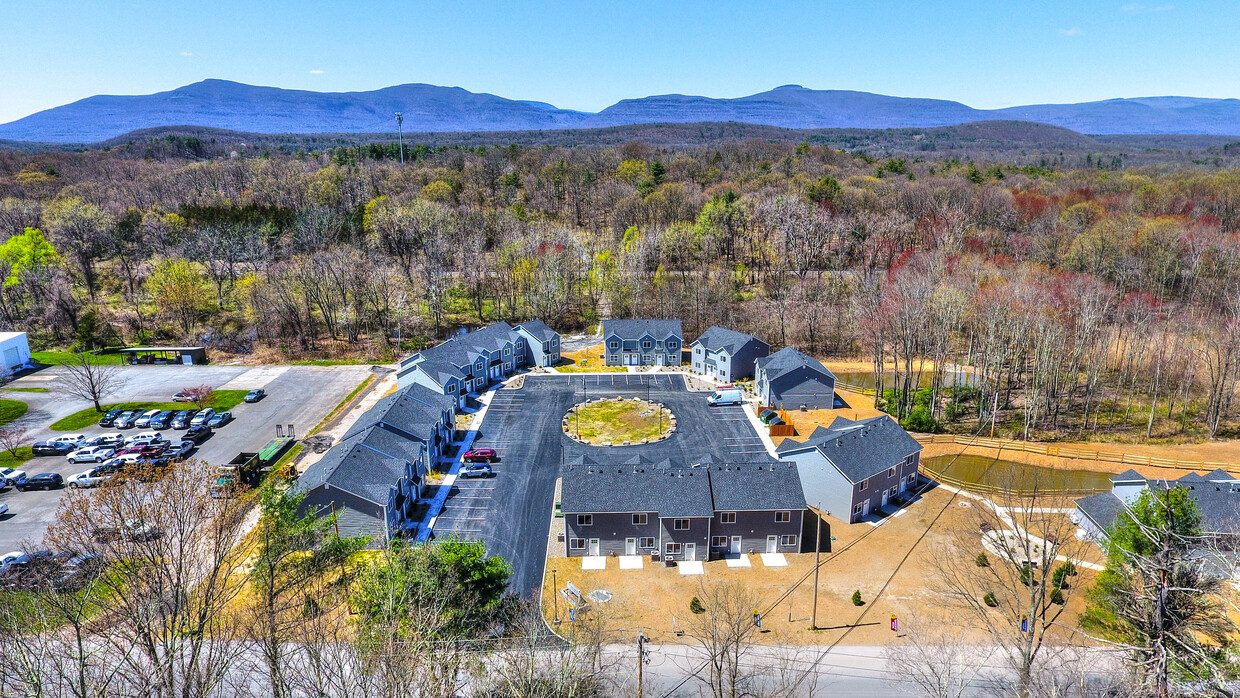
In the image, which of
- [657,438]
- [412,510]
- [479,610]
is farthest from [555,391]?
[479,610]

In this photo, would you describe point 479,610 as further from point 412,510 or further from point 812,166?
point 812,166

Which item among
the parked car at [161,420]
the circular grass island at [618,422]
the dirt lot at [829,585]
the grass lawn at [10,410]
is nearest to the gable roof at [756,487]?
the dirt lot at [829,585]

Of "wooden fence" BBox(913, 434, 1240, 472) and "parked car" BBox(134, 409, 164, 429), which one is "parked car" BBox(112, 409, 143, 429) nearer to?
"parked car" BBox(134, 409, 164, 429)

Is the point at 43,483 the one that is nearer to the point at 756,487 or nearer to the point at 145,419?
the point at 145,419

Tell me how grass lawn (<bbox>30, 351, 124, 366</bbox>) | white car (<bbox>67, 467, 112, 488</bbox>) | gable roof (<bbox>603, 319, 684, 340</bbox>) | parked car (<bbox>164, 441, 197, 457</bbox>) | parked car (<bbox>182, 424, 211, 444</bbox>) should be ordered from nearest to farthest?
white car (<bbox>67, 467, 112, 488</bbox>)
parked car (<bbox>164, 441, 197, 457</bbox>)
parked car (<bbox>182, 424, 211, 444</bbox>)
gable roof (<bbox>603, 319, 684, 340</bbox>)
grass lawn (<bbox>30, 351, 124, 366</bbox>)

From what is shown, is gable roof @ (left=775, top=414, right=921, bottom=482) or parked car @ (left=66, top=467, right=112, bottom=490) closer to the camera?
gable roof @ (left=775, top=414, right=921, bottom=482)

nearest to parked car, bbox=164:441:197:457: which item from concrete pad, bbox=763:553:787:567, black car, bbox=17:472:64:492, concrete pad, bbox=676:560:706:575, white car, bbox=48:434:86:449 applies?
black car, bbox=17:472:64:492
